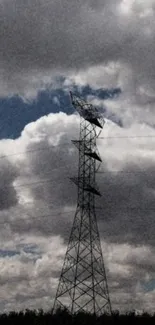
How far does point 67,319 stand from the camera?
95.0 ft

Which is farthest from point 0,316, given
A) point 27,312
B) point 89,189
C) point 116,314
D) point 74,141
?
point 74,141

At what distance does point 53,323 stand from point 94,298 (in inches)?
706

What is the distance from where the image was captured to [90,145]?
54.9m

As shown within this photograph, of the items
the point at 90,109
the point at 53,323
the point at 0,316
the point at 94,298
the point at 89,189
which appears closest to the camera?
the point at 53,323

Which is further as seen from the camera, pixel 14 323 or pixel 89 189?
pixel 89 189

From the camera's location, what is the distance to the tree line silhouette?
2828 centimetres

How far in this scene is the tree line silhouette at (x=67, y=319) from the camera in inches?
1113

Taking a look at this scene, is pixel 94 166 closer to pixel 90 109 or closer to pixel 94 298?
pixel 90 109

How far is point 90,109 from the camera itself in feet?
183

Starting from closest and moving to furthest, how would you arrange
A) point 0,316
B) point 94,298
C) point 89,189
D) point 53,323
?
point 53,323 → point 0,316 → point 94,298 → point 89,189

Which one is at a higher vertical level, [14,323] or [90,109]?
[90,109]

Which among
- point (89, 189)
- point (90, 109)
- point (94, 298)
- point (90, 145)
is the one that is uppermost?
point (90, 109)

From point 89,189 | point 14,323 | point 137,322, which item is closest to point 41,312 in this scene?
point 14,323

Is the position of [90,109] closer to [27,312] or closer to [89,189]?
[89,189]
